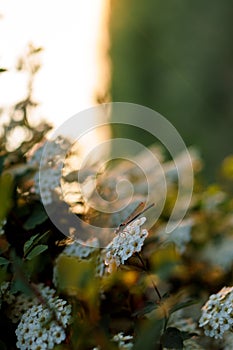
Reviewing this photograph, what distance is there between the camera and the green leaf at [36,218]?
4.06 ft

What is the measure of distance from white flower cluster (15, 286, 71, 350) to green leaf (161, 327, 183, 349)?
0.15 metres

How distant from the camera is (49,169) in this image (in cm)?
129

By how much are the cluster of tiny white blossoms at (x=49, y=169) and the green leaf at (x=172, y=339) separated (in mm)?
380

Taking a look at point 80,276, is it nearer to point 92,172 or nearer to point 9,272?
point 9,272

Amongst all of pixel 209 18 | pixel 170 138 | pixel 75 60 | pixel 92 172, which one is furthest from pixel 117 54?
pixel 92 172

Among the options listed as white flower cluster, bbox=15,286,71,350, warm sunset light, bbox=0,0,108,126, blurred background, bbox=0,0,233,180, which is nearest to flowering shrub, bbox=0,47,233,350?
white flower cluster, bbox=15,286,71,350

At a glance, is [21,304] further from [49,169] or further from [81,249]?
[49,169]

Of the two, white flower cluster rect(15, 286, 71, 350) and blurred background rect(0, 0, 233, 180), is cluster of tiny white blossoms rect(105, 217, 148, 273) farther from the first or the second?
blurred background rect(0, 0, 233, 180)

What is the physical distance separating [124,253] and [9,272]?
235 millimetres

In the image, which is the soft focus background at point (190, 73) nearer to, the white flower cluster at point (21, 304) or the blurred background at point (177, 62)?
the blurred background at point (177, 62)

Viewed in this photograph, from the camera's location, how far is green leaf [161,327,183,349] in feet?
3.23

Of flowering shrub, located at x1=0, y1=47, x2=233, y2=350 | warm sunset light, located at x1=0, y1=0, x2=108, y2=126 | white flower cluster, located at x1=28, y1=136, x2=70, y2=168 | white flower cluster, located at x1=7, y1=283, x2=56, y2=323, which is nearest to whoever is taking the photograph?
flowering shrub, located at x1=0, y1=47, x2=233, y2=350

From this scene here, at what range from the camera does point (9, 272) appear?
3.61 ft

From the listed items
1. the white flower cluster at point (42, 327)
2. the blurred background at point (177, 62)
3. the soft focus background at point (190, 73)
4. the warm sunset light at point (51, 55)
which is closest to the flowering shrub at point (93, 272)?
the white flower cluster at point (42, 327)
